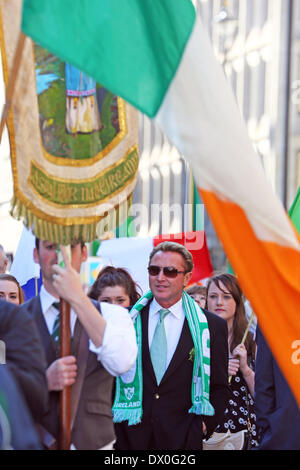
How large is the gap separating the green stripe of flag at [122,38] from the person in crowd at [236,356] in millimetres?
2905

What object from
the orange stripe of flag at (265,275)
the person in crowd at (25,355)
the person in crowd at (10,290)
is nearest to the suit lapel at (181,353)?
the orange stripe of flag at (265,275)

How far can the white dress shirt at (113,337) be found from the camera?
413cm

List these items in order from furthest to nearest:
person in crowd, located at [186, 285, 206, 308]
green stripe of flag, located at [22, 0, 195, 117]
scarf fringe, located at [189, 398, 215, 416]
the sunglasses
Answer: person in crowd, located at [186, 285, 206, 308] < the sunglasses < scarf fringe, located at [189, 398, 215, 416] < green stripe of flag, located at [22, 0, 195, 117]

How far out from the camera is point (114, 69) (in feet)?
13.5

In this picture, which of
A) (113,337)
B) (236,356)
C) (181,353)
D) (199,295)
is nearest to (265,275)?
(113,337)

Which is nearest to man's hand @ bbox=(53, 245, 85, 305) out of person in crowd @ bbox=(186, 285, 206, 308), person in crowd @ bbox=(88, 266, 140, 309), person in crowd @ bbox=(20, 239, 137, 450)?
person in crowd @ bbox=(20, 239, 137, 450)

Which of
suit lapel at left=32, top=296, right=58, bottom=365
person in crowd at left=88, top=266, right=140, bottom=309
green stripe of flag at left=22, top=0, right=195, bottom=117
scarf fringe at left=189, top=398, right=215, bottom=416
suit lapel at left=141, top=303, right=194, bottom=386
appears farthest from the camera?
person in crowd at left=88, top=266, right=140, bottom=309

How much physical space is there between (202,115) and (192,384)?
6.11 ft

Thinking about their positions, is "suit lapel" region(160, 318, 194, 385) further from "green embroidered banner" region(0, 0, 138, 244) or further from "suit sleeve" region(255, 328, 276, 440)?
"green embroidered banner" region(0, 0, 138, 244)

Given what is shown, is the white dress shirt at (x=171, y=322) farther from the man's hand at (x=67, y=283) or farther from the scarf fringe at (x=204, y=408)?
the man's hand at (x=67, y=283)

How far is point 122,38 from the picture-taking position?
13.8 ft

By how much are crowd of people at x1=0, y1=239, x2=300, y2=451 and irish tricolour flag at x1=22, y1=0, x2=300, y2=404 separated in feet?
2.15

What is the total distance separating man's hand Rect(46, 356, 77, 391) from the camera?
4.13m

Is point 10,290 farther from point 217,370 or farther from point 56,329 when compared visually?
point 56,329
